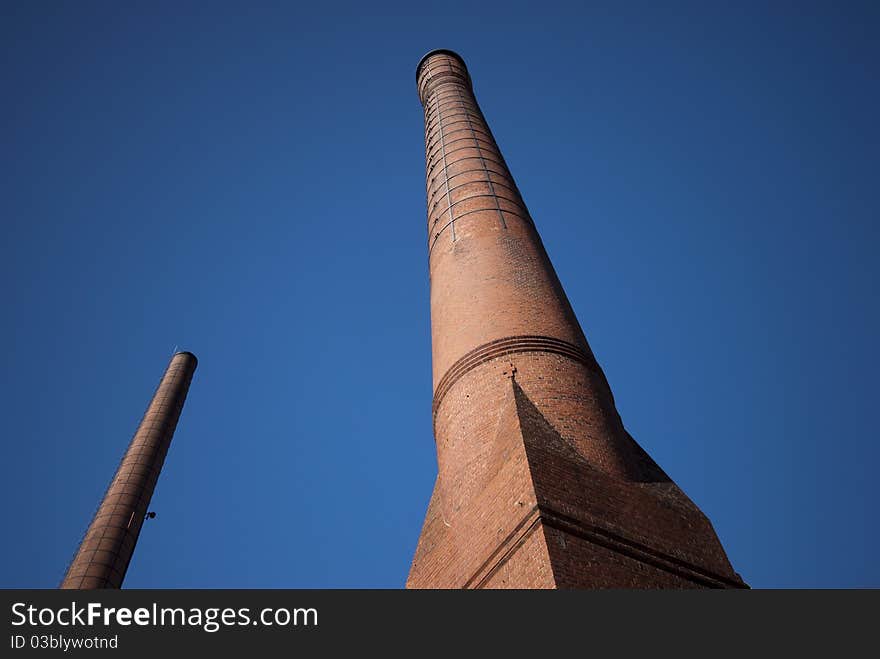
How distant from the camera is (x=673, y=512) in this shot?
5.53m

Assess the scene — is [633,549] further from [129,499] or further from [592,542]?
[129,499]

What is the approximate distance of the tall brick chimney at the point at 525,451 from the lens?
478 centimetres

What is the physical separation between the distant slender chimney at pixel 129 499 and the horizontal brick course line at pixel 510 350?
1046cm

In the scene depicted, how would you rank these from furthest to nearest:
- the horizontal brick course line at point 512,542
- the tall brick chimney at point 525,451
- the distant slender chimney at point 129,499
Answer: the distant slender chimney at point 129,499
the tall brick chimney at point 525,451
the horizontal brick course line at point 512,542

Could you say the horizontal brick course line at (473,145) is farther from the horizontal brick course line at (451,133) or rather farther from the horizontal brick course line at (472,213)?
the horizontal brick course line at (472,213)

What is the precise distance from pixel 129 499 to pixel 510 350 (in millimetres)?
12613

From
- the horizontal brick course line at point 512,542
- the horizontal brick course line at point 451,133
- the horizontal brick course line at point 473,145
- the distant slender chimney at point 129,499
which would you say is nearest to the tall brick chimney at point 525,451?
the horizontal brick course line at point 512,542

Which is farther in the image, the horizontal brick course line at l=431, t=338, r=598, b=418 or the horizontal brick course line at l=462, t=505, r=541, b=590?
the horizontal brick course line at l=431, t=338, r=598, b=418

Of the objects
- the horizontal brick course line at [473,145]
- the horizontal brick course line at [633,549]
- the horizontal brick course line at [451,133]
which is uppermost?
the horizontal brick course line at [451,133]

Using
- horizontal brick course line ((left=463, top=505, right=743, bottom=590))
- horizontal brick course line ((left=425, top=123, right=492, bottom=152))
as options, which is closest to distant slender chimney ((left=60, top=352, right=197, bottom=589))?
horizontal brick course line ((left=425, top=123, right=492, bottom=152))

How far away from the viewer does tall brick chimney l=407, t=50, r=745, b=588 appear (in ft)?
15.7

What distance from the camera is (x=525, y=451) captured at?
511 cm

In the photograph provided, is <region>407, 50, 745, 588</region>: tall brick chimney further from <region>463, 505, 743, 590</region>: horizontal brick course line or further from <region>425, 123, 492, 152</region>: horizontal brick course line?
<region>425, 123, 492, 152</region>: horizontal brick course line

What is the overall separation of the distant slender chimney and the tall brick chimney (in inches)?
405
